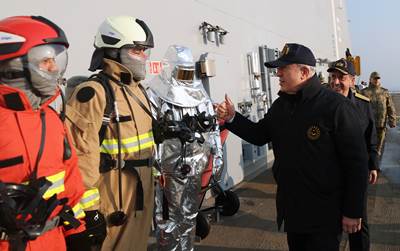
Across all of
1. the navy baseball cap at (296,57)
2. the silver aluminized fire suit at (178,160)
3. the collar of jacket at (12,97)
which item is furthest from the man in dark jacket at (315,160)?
the collar of jacket at (12,97)

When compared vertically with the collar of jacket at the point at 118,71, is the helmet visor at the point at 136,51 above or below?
above

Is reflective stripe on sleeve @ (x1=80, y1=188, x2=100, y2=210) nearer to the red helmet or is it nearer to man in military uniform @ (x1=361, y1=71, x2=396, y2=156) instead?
the red helmet

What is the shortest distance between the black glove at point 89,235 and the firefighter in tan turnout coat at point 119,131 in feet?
0.31

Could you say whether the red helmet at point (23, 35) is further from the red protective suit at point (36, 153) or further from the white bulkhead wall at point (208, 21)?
the white bulkhead wall at point (208, 21)

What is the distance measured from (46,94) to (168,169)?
7.60ft

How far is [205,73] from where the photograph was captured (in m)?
6.53

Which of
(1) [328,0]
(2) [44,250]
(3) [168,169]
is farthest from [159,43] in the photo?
(1) [328,0]

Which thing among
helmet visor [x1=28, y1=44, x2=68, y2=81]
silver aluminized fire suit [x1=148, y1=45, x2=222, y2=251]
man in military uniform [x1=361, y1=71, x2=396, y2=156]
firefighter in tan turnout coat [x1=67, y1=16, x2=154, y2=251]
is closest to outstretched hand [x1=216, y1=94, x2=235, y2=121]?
silver aluminized fire suit [x1=148, y1=45, x2=222, y2=251]

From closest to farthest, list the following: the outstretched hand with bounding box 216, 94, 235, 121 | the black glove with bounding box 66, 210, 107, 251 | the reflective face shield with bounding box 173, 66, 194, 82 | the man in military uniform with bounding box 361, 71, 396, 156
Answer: the black glove with bounding box 66, 210, 107, 251 < the outstretched hand with bounding box 216, 94, 235, 121 < the reflective face shield with bounding box 173, 66, 194, 82 < the man in military uniform with bounding box 361, 71, 396, 156

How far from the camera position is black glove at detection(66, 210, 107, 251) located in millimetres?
2234

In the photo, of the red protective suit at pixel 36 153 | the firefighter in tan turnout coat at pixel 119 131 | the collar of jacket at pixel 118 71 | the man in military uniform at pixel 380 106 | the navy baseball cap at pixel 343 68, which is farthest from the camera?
the man in military uniform at pixel 380 106

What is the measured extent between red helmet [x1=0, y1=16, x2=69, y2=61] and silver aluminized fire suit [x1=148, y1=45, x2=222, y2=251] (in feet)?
6.53

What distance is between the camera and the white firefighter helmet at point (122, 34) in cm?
288

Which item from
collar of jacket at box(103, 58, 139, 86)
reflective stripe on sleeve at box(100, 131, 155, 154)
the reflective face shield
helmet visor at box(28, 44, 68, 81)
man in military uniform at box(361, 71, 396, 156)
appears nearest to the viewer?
helmet visor at box(28, 44, 68, 81)
